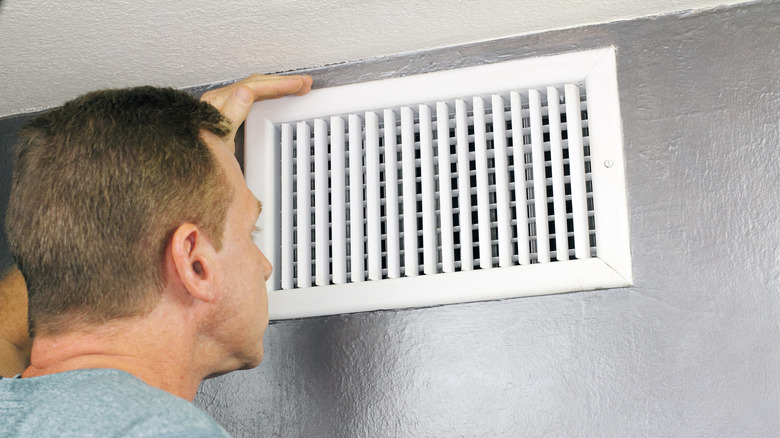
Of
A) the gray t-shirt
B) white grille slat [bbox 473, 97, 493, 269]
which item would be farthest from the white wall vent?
the gray t-shirt

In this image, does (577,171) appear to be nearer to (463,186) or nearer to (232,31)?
(463,186)

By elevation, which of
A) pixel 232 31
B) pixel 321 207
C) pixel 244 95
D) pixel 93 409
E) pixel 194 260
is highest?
pixel 232 31

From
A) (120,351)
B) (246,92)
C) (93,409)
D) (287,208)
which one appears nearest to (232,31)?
(246,92)

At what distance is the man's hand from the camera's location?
1.52 meters

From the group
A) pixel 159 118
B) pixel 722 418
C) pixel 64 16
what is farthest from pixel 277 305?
pixel 722 418

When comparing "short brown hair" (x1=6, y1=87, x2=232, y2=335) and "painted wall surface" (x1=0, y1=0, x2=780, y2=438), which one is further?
"painted wall surface" (x1=0, y1=0, x2=780, y2=438)

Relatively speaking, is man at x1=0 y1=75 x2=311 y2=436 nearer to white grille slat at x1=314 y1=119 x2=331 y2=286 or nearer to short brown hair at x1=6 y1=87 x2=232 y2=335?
short brown hair at x1=6 y1=87 x2=232 y2=335

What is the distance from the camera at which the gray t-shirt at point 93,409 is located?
2.78 feet

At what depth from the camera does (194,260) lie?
1.11m

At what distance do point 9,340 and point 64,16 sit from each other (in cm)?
55

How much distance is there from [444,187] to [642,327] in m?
0.40

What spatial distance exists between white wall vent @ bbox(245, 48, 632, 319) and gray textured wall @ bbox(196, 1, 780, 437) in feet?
0.14

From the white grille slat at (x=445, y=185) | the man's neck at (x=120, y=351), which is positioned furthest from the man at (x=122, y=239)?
the white grille slat at (x=445, y=185)

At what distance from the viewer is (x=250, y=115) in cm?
160
